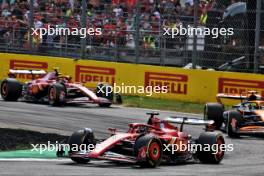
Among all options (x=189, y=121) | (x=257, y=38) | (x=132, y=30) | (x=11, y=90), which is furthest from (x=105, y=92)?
(x=189, y=121)

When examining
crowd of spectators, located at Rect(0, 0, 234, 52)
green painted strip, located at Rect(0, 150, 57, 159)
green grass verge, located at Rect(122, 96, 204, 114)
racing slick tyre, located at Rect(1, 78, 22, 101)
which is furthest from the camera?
crowd of spectators, located at Rect(0, 0, 234, 52)

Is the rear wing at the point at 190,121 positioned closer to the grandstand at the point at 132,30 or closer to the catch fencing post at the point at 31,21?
the grandstand at the point at 132,30

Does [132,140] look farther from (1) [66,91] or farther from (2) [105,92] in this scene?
(2) [105,92]

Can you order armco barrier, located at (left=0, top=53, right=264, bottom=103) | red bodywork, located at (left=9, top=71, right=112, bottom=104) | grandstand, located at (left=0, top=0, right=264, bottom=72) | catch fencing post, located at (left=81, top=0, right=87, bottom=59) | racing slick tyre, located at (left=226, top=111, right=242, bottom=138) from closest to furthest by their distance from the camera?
racing slick tyre, located at (left=226, top=111, right=242, bottom=138) < red bodywork, located at (left=9, top=71, right=112, bottom=104) < armco barrier, located at (left=0, top=53, right=264, bottom=103) < grandstand, located at (left=0, top=0, right=264, bottom=72) < catch fencing post, located at (left=81, top=0, right=87, bottom=59)

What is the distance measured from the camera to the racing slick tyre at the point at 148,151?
12.1 m

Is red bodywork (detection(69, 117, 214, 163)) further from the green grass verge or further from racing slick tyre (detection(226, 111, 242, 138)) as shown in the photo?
the green grass verge

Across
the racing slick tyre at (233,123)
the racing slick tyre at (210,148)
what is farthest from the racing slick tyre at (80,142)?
the racing slick tyre at (233,123)

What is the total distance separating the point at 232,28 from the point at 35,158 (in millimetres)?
11097

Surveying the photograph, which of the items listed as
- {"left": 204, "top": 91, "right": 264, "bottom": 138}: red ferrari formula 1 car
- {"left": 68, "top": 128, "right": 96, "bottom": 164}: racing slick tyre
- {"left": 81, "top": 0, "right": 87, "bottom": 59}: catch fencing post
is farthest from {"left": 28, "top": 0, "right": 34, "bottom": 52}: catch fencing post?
{"left": 68, "top": 128, "right": 96, "bottom": 164}: racing slick tyre

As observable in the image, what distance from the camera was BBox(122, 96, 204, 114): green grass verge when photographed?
72.3 feet

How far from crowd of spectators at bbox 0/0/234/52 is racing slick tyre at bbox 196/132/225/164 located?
33.0 feet

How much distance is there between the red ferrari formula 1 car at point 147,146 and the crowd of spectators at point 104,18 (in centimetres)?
1013

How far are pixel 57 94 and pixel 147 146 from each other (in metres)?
9.22

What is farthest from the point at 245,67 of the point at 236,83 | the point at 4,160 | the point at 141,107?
the point at 4,160
